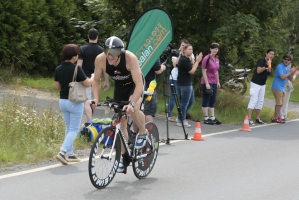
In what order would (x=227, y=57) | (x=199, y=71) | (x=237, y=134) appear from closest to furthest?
(x=237, y=134)
(x=199, y=71)
(x=227, y=57)

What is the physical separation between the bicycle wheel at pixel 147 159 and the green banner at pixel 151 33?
380cm

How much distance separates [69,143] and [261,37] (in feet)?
28.3

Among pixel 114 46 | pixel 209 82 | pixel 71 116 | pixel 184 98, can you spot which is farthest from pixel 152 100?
pixel 209 82

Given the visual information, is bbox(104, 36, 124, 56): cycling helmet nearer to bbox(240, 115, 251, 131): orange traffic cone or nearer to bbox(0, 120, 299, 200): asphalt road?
bbox(0, 120, 299, 200): asphalt road

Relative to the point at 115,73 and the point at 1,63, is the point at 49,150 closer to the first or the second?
the point at 115,73

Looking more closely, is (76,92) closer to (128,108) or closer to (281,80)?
(128,108)

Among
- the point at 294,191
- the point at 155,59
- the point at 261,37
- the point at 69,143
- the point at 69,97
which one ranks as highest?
the point at 261,37

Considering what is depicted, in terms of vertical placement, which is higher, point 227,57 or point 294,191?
point 227,57

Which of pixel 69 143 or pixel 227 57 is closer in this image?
pixel 69 143

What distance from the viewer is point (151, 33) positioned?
40.3 feet

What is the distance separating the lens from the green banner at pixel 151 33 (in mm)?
12125

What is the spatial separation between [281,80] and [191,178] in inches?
319

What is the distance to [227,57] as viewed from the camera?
59.8ft

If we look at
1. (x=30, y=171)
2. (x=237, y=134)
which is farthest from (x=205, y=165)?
(x=237, y=134)
